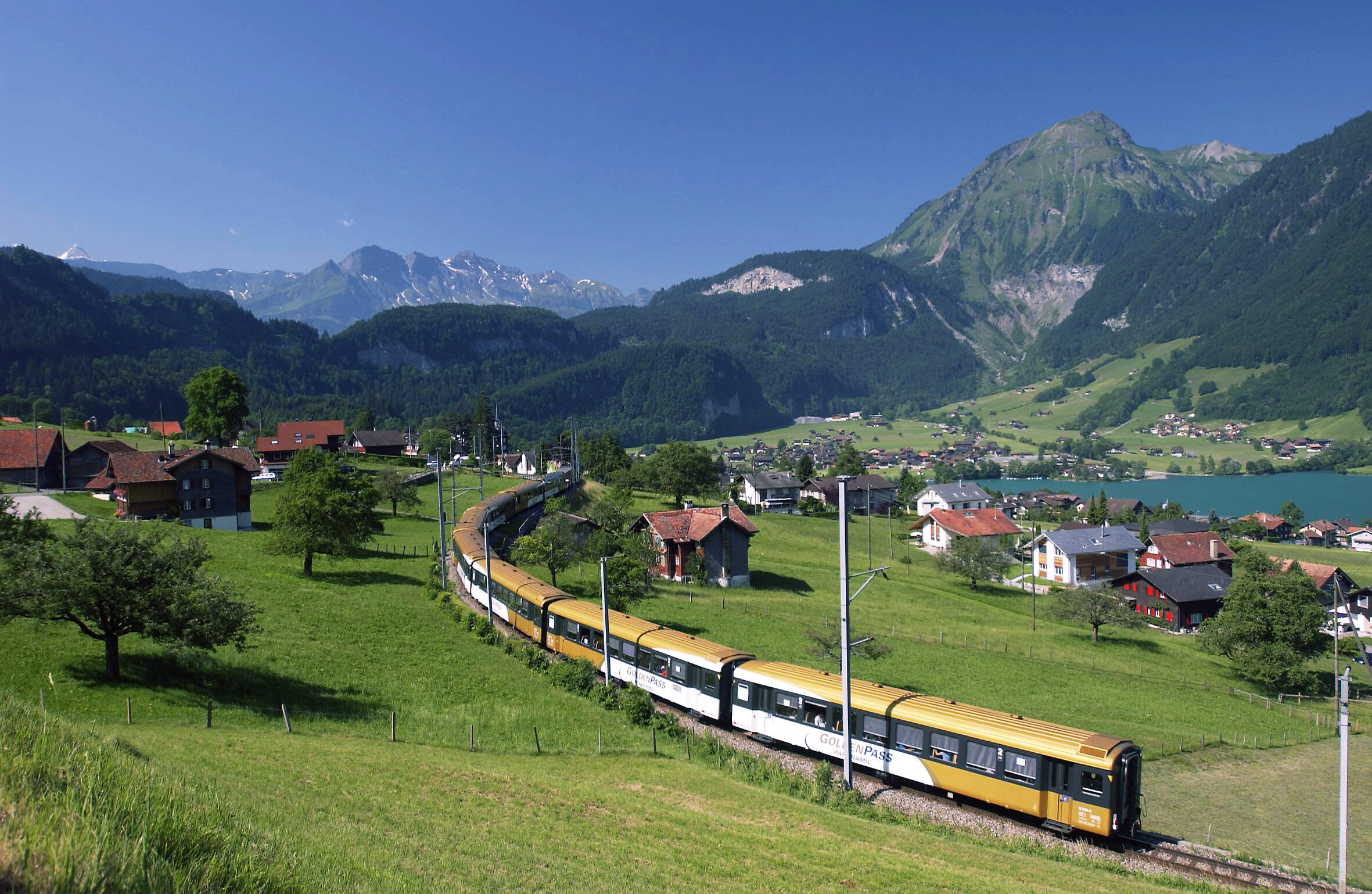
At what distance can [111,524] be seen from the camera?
90.3 feet

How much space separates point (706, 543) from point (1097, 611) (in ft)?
95.9

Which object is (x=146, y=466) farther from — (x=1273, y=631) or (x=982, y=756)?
(x=1273, y=631)

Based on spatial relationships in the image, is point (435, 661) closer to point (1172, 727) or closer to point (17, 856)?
point (17, 856)

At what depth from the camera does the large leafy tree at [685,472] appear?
95.1m

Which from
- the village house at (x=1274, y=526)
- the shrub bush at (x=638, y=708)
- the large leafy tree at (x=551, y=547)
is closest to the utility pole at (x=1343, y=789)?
the shrub bush at (x=638, y=708)

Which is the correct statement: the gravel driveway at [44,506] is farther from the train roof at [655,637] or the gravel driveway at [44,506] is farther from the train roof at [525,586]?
the train roof at [655,637]

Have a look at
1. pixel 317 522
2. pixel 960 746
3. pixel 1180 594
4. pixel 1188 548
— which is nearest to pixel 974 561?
pixel 1180 594

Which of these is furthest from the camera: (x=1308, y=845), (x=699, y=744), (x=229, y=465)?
(x=229, y=465)

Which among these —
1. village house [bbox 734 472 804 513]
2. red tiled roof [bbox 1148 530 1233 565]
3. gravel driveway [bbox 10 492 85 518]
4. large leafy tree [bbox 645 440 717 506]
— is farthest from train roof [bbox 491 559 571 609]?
village house [bbox 734 472 804 513]

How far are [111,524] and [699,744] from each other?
2312cm

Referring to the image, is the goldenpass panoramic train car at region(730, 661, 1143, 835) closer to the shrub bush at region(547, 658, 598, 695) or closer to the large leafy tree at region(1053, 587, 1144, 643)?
the shrub bush at region(547, 658, 598, 695)

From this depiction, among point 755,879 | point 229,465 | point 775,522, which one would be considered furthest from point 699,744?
point 775,522

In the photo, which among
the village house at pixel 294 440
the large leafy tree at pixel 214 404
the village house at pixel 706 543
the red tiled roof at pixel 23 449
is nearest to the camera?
the village house at pixel 706 543

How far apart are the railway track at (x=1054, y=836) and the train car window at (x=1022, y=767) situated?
1.29m
